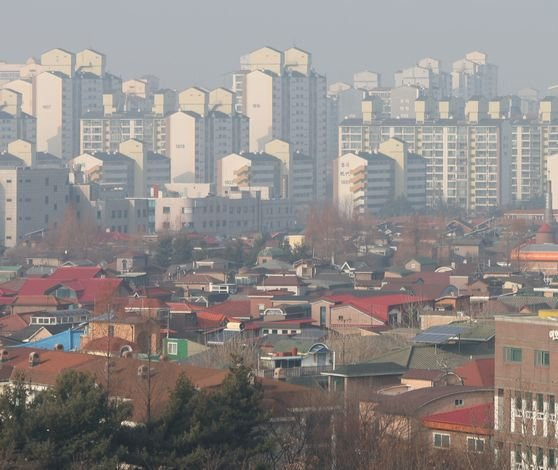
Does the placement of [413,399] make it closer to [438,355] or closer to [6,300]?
[438,355]

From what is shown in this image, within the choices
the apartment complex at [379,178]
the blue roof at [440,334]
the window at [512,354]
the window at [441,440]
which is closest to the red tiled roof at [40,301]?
the blue roof at [440,334]

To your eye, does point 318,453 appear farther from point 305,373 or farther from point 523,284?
point 523,284

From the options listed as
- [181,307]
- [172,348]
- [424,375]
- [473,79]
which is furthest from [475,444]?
[473,79]

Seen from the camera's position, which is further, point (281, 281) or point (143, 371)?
point (281, 281)

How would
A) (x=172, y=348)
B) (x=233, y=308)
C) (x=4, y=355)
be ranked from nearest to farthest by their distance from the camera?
(x=4, y=355)
(x=172, y=348)
(x=233, y=308)

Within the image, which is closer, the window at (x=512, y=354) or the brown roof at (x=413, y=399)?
the window at (x=512, y=354)

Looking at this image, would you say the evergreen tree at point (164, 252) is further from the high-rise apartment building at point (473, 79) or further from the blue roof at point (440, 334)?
the high-rise apartment building at point (473, 79)

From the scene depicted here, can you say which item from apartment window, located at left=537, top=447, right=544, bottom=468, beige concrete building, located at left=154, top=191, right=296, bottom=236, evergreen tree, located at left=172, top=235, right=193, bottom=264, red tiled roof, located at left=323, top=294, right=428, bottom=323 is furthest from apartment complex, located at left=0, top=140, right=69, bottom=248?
apartment window, located at left=537, top=447, right=544, bottom=468

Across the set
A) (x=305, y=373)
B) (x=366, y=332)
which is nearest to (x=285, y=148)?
(x=366, y=332)
